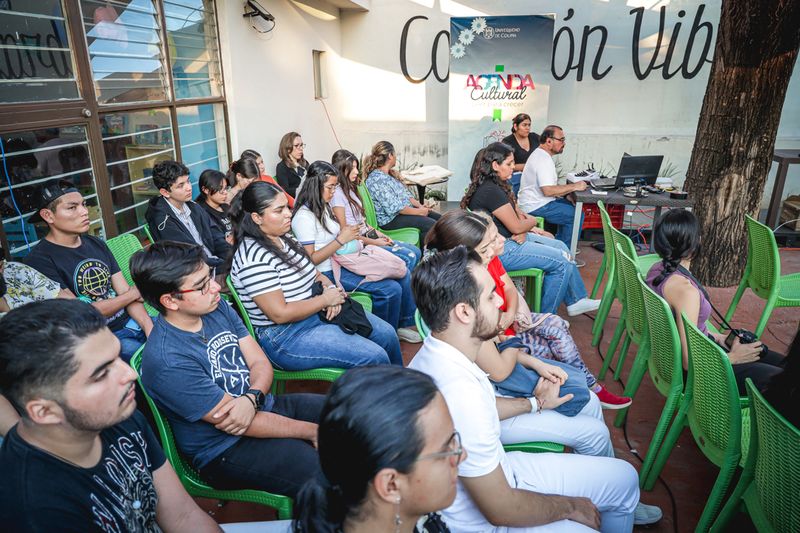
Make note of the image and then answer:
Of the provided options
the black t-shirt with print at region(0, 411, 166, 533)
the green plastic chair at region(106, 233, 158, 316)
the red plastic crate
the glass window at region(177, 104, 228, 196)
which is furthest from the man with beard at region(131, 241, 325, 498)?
the red plastic crate

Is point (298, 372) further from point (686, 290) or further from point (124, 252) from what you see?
point (686, 290)

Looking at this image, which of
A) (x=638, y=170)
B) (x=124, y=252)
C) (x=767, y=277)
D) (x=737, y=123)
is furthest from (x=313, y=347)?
(x=737, y=123)

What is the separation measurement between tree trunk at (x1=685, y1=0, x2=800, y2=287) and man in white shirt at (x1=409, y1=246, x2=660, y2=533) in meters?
3.74

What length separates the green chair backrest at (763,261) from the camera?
10.4 feet

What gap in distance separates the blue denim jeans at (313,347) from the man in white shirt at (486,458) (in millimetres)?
874

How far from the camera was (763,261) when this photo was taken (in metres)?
3.36

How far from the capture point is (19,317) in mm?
1185

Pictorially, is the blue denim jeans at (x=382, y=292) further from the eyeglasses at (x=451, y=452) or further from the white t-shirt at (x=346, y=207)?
the eyeglasses at (x=451, y=452)

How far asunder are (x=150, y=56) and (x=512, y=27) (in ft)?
16.0

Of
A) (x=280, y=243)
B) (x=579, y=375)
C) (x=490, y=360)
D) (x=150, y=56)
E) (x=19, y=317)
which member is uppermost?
(x=150, y=56)

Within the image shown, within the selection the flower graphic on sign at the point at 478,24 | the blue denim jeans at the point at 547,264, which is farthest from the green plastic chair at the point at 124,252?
the flower graphic on sign at the point at 478,24

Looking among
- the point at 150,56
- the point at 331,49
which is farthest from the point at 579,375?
the point at 331,49

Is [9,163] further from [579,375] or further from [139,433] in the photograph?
[579,375]

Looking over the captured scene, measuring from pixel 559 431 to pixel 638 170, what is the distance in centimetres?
375
